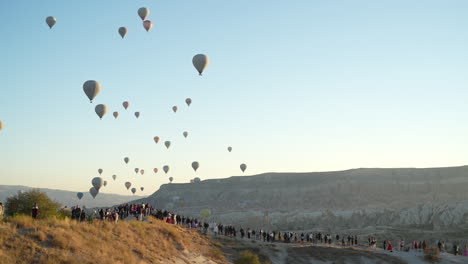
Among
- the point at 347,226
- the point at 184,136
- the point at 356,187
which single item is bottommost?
the point at 347,226

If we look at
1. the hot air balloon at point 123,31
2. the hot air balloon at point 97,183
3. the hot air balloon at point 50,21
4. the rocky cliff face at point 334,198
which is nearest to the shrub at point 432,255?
the hot air balloon at point 97,183

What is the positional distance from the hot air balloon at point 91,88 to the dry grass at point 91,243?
48.5 ft

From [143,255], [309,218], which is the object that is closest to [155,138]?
[309,218]

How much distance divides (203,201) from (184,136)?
5762 centimetres

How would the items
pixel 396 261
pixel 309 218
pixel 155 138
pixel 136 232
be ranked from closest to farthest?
pixel 136 232, pixel 396 261, pixel 155 138, pixel 309 218

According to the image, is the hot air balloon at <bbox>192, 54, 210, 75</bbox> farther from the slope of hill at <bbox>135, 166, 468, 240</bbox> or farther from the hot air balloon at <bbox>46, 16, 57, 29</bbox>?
the slope of hill at <bbox>135, 166, 468, 240</bbox>

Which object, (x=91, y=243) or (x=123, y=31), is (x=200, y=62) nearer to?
(x=123, y=31)

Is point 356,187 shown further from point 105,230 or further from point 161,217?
point 105,230

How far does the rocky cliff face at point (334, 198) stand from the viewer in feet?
289

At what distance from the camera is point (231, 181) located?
149500mm

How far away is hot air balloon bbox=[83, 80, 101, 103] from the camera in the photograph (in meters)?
42.0

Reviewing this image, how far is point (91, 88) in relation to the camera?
138 ft

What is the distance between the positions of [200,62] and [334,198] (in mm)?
82452

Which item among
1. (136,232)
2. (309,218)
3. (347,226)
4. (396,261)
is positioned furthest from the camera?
(309,218)
